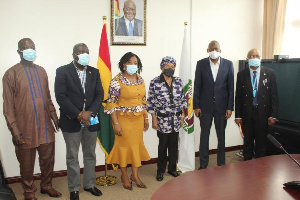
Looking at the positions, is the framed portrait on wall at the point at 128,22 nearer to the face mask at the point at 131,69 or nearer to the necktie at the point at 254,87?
the face mask at the point at 131,69

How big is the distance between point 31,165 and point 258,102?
260cm

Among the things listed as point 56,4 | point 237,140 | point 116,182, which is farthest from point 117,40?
point 237,140

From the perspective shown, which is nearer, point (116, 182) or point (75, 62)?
point (75, 62)

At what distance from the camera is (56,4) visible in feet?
11.1

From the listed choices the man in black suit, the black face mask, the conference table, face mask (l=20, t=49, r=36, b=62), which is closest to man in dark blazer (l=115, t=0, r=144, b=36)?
the black face mask

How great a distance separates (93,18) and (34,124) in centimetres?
157

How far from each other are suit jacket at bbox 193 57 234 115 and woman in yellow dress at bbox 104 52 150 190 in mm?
829

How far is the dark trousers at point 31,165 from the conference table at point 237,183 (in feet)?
6.01

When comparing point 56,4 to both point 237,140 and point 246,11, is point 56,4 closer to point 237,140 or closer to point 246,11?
point 246,11

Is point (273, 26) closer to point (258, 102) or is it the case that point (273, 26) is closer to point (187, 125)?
point (258, 102)

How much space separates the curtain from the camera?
436cm

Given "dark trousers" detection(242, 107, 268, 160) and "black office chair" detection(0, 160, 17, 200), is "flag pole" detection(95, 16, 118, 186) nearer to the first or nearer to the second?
"black office chair" detection(0, 160, 17, 200)

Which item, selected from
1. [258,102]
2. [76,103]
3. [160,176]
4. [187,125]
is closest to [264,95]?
[258,102]

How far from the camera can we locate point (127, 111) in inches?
118
